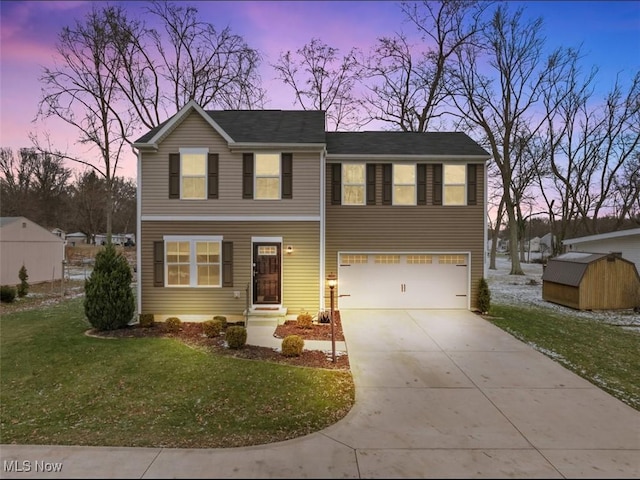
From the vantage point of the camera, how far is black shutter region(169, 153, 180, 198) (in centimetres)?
1088

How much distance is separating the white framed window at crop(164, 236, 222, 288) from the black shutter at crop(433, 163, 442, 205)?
7.83 metres

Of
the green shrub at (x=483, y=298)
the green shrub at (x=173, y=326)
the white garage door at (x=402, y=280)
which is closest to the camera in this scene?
the green shrub at (x=173, y=326)

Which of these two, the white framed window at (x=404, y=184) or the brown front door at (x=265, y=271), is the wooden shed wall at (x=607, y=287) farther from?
the brown front door at (x=265, y=271)

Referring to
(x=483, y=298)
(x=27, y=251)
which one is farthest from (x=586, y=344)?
(x=27, y=251)

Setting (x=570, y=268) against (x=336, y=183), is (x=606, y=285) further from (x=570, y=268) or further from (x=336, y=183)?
(x=336, y=183)

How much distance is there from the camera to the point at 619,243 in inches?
707

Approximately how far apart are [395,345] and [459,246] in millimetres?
5470

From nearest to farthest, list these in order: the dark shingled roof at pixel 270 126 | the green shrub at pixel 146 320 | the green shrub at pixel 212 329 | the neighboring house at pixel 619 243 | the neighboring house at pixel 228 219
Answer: the green shrub at pixel 212 329, the green shrub at pixel 146 320, the neighboring house at pixel 228 219, the dark shingled roof at pixel 270 126, the neighboring house at pixel 619 243

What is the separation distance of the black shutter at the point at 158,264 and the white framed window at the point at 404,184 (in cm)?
A: 829

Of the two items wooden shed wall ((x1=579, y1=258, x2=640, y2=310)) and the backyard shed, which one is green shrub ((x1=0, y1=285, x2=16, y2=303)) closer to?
the backyard shed

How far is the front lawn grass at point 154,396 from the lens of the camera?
4.45 metres

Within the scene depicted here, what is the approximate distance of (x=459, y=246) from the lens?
12.2 metres

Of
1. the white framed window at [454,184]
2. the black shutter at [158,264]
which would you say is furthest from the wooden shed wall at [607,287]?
the black shutter at [158,264]

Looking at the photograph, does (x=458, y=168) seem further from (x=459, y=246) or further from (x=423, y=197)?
(x=459, y=246)
